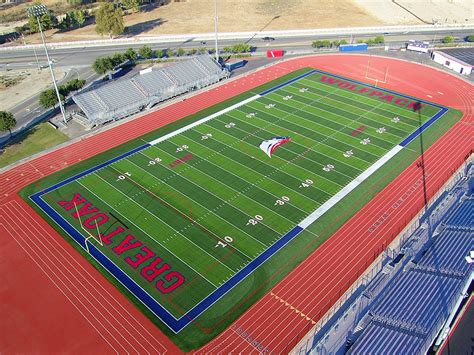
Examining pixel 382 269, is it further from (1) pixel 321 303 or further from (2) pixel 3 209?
(2) pixel 3 209

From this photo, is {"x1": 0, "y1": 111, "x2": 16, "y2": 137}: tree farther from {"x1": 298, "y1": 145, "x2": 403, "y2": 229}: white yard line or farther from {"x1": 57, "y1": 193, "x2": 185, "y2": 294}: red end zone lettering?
{"x1": 298, "y1": 145, "x2": 403, "y2": 229}: white yard line

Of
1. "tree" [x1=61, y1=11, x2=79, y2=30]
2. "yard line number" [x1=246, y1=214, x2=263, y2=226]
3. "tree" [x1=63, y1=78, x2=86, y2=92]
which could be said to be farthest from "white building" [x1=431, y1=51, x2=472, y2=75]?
"tree" [x1=61, y1=11, x2=79, y2=30]

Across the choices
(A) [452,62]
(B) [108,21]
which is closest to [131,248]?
(A) [452,62]

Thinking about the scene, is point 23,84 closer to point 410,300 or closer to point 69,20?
point 69,20

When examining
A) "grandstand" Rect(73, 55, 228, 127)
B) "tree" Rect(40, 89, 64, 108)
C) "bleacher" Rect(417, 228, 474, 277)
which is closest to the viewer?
"bleacher" Rect(417, 228, 474, 277)

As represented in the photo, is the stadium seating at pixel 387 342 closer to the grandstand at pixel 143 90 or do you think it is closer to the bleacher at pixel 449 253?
the bleacher at pixel 449 253

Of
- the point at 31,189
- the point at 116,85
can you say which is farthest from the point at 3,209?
the point at 116,85

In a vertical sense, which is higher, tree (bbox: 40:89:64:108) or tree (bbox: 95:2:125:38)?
tree (bbox: 95:2:125:38)
